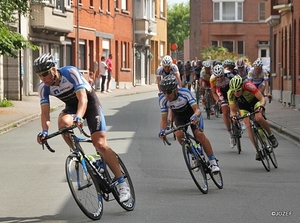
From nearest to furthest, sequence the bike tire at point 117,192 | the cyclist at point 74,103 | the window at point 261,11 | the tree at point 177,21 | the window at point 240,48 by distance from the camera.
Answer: the cyclist at point 74,103
the bike tire at point 117,192
the window at point 240,48
the window at point 261,11
the tree at point 177,21

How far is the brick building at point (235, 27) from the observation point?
8474 cm

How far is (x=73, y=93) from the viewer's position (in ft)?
33.5

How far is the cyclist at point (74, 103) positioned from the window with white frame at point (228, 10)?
75880 mm

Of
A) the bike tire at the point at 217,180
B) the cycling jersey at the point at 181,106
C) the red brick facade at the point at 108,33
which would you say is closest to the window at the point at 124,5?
the red brick facade at the point at 108,33

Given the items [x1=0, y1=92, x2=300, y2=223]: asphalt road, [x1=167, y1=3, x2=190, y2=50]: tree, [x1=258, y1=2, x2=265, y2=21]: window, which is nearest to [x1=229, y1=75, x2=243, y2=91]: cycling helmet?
[x1=0, y1=92, x2=300, y2=223]: asphalt road

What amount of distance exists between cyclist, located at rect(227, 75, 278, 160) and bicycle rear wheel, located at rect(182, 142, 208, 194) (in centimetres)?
319

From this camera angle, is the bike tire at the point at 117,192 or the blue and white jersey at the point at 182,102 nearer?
the bike tire at the point at 117,192

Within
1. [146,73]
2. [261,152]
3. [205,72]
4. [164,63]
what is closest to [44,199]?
[261,152]

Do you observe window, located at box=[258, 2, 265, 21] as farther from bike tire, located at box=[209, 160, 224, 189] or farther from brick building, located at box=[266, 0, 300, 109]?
bike tire, located at box=[209, 160, 224, 189]

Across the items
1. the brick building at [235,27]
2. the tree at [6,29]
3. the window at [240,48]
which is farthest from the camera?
the window at [240,48]

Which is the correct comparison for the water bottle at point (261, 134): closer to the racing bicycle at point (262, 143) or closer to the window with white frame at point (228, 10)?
the racing bicycle at point (262, 143)

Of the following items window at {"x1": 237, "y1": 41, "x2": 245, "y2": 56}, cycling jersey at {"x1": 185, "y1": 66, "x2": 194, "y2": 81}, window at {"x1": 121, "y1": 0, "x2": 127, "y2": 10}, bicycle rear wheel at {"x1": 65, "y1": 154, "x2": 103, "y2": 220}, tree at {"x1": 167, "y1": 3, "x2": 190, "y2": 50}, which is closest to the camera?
bicycle rear wheel at {"x1": 65, "y1": 154, "x2": 103, "y2": 220}

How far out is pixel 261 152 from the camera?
1478 centimetres

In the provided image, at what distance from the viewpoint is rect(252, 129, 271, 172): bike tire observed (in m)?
14.8
